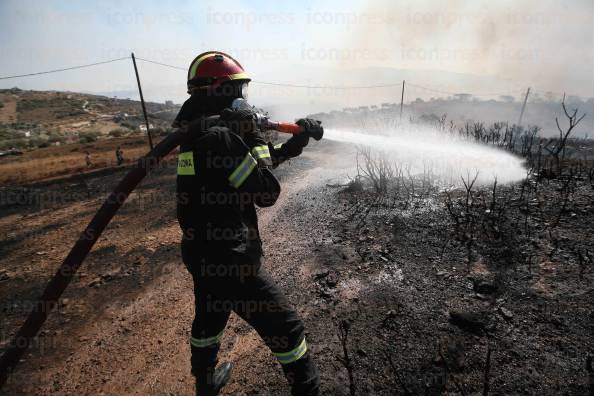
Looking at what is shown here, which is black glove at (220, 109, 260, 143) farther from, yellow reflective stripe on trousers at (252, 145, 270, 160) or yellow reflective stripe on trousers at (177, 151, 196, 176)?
yellow reflective stripe on trousers at (177, 151, 196, 176)

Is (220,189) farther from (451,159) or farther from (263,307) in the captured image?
(451,159)

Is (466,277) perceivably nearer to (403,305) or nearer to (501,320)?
(501,320)

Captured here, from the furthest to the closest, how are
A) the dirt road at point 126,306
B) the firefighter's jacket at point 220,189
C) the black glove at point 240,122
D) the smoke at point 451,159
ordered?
the smoke at point 451,159 → the dirt road at point 126,306 → the black glove at point 240,122 → the firefighter's jacket at point 220,189

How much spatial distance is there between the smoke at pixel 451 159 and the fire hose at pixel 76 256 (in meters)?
4.89

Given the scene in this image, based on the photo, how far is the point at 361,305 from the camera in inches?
146

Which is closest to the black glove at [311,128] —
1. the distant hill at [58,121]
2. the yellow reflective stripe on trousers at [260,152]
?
the yellow reflective stripe on trousers at [260,152]

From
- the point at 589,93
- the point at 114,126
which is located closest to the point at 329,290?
the point at 114,126

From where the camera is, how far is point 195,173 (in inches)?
81.3

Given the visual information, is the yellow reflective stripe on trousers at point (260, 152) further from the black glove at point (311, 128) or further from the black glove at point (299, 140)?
the black glove at point (311, 128)

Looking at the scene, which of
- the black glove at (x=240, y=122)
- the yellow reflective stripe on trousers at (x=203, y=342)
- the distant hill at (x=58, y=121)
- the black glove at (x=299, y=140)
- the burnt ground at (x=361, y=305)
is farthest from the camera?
the distant hill at (x=58, y=121)

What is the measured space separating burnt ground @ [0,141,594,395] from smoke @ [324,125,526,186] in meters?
1.38

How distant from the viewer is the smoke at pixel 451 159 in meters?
7.59

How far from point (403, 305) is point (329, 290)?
939 millimetres

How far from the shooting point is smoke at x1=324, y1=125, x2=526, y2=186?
24.9ft
